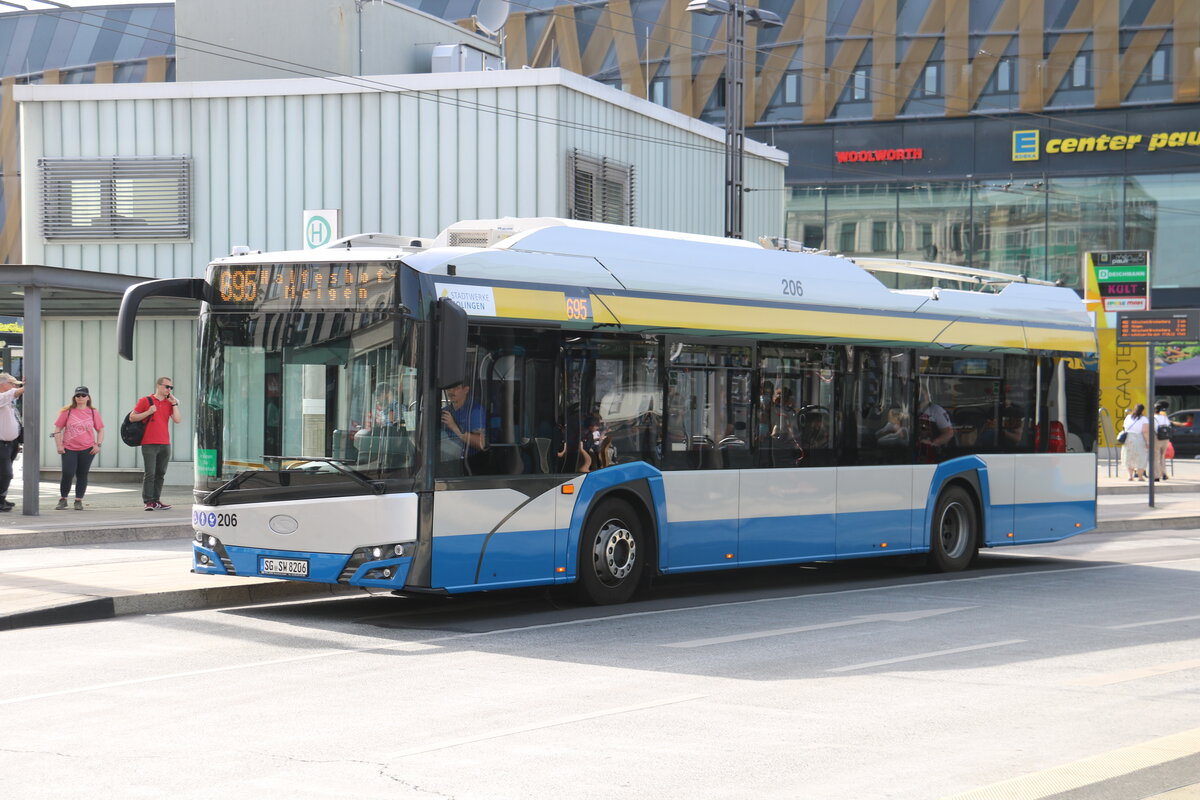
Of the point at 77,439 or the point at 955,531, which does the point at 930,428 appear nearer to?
the point at 955,531

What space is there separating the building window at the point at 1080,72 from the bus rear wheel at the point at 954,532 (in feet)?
120

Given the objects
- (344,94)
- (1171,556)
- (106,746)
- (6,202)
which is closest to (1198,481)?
(1171,556)

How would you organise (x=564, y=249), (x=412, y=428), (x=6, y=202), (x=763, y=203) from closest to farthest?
(x=412, y=428) < (x=564, y=249) < (x=763, y=203) < (x=6, y=202)

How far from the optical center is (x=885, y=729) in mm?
7844

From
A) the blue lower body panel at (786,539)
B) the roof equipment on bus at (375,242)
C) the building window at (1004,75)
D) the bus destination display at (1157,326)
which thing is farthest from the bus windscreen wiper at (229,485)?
the building window at (1004,75)

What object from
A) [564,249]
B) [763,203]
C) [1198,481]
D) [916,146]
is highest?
[916,146]

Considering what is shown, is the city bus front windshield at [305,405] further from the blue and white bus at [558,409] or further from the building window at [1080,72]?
the building window at [1080,72]

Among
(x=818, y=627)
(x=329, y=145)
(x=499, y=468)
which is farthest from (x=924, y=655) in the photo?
(x=329, y=145)

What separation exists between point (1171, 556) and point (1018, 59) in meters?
34.5

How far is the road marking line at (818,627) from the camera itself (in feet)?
36.0

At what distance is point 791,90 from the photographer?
52812 millimetres

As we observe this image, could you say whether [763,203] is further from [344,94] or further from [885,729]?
[885,729]

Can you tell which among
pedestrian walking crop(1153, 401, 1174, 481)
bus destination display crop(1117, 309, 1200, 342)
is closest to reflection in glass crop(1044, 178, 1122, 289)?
pedestrian walking crop(1153, 401, 1174, 481)

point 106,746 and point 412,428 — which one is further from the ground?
point 412,428
